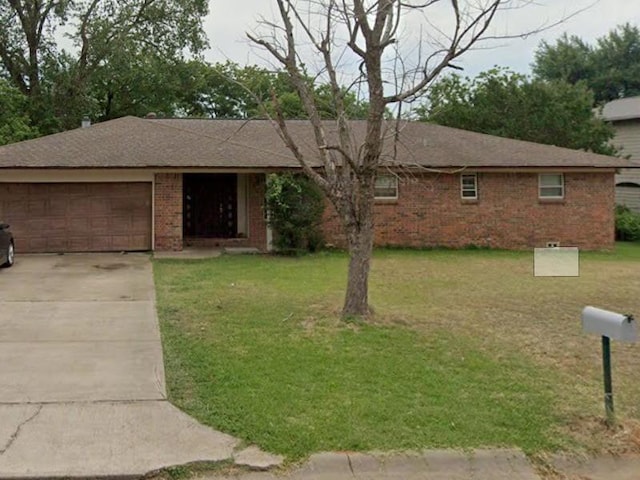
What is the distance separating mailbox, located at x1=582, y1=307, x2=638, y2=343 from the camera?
4613 mm

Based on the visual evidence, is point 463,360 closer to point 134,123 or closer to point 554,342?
point 554,342

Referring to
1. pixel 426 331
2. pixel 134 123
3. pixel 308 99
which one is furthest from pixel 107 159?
pixel 426 331

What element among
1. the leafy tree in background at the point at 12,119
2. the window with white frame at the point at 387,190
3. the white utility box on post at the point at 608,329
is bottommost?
the white utility box on post at the point at 608,329

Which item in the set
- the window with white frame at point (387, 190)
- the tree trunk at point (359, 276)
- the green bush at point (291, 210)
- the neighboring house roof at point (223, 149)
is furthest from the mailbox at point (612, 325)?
the window with white frame at point (387, 190)

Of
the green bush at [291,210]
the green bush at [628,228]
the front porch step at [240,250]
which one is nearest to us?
the green bush at [291,210]

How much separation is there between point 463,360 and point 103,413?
3679mm

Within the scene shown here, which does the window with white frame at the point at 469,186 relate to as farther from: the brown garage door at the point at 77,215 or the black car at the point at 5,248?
the black car at the point at 5,248

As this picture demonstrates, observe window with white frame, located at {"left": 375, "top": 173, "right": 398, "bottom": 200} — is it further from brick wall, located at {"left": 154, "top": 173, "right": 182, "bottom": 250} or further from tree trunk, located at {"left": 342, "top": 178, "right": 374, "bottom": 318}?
tree trunk, located at {"left": 342, "top": 178, "right": 374, "bottom": 318}

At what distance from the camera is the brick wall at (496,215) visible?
19219 mm

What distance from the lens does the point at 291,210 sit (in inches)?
679

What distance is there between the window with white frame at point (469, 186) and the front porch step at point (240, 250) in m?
6.75

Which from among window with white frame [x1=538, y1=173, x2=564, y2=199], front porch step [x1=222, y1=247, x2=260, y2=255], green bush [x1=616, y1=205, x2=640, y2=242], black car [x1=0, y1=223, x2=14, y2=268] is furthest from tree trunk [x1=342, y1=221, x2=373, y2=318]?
green bush [x1=616, y1=205, x2=640, y2=242]

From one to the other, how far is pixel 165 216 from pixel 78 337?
1018 centimetres

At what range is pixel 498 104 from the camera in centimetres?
2761
